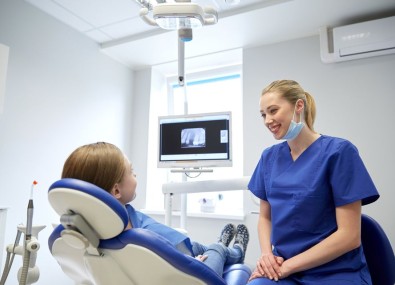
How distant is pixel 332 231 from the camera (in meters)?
0.96

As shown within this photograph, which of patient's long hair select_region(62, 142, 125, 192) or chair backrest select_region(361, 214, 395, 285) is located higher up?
patient's long hair select_region(62, 142, 125, 192)

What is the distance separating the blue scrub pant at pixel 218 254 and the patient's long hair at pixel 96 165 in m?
0.48

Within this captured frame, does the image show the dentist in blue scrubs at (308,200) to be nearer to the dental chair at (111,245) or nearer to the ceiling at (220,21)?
the dental chair at (111,245)

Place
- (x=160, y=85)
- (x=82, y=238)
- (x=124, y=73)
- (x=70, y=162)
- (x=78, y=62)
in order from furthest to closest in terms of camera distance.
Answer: (x=160, y=85) < (x=124, y=73) < (x=78, y=62) < (x=70, y=162) < (x=82, y=238)

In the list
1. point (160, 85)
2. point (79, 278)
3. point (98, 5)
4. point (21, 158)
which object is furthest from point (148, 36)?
point (79, 278)

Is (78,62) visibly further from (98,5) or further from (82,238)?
(82,238)

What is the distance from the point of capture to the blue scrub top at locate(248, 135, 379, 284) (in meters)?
0.92

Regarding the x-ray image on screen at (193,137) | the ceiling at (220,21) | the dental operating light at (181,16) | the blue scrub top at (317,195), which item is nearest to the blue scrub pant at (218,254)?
the blue scrub top at (317,195)

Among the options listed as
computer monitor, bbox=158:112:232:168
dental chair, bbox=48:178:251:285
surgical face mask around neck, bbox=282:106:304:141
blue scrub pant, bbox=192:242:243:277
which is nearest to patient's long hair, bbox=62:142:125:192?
dental chair, bbox=48:178:251:285

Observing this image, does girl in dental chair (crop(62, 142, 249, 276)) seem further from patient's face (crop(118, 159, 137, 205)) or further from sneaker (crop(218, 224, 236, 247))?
sneaker (crop(218, 224, 236, 247))

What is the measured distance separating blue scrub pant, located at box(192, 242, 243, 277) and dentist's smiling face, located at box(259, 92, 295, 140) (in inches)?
20.7

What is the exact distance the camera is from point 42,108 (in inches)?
85.0

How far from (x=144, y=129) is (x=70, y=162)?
2.21 m

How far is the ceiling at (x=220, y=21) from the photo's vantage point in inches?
82.7
